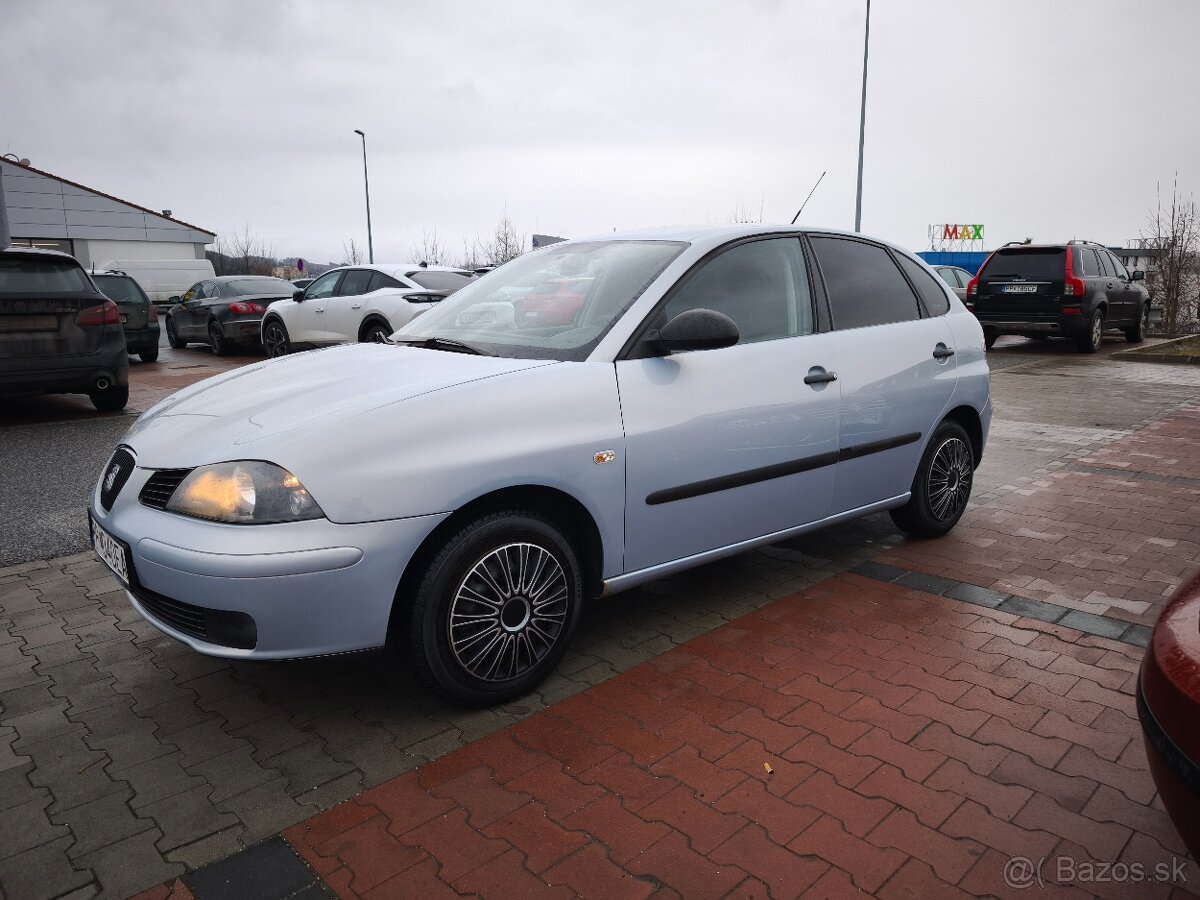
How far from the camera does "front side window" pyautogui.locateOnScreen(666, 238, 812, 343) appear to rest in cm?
368

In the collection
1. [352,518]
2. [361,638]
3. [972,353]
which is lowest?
[361,638]

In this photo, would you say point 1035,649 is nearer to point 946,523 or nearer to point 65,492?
point 946,523

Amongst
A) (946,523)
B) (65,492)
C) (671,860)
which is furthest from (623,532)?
(65,492)

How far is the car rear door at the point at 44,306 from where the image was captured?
8.03 meters

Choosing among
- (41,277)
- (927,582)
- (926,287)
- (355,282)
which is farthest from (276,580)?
(355,282)

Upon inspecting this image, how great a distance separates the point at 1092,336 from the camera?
16.2 meters

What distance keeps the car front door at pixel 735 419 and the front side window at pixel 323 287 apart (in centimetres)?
1035

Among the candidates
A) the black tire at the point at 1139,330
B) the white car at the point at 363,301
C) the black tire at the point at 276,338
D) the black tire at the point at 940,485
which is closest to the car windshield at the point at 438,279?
the white car at the point at 363,301

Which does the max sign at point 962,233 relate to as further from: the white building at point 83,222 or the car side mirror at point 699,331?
the car side mirror at point 699,331

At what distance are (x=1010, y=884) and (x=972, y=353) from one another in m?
3.37

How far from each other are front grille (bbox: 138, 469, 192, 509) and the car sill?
4.97 feet

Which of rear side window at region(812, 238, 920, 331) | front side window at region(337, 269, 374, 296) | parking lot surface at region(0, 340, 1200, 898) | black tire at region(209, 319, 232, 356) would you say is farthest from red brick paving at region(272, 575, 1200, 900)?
black tire at region(209, 319, 232, 356)

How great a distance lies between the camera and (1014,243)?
1623 centimetres

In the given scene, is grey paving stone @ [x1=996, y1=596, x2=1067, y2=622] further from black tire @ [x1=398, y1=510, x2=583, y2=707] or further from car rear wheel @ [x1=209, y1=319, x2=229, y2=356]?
car rear wheel @ [x1=209, y1=319, x2=229, y2=356]
